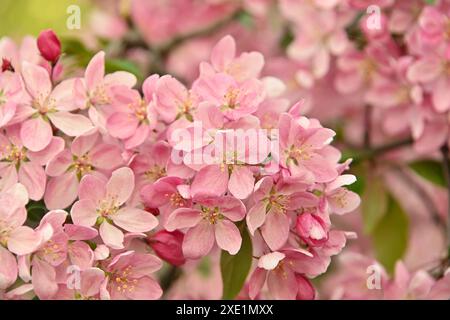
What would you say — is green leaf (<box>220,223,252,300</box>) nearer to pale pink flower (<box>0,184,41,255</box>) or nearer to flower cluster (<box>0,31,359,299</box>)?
flower cluster (<box>0,31,359,299</box>)

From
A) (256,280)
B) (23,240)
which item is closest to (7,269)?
(23,240)

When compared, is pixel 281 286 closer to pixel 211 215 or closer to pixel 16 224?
pixel 211 215

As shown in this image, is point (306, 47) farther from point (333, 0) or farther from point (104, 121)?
point (104, 121)

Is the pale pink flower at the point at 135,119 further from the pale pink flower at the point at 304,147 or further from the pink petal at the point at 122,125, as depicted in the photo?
the pale pink flower at the point at 304,147

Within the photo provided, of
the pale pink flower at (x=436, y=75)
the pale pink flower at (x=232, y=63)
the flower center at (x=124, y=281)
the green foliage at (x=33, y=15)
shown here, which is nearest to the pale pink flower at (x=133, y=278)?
the flower center at (x=124, y=281)

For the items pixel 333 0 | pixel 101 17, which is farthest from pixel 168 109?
pixel 101 17
